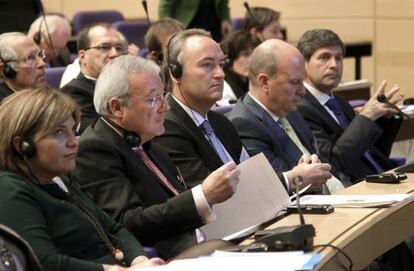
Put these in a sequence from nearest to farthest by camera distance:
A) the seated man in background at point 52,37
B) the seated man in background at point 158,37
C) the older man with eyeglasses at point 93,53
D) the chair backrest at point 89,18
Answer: the older man with eyeglasses at point 93,53
the seated man in background at point 158,37
the seated man in background at point 52,37
the chair backrest at point 89,18

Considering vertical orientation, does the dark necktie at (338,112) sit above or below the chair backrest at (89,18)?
above

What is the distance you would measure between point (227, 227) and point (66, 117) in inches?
28.5

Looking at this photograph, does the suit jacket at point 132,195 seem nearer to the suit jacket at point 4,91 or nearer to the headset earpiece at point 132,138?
the headset earpiece at point 132,138

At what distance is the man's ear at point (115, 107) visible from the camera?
3.17 m

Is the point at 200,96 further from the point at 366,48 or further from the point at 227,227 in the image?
the point at 366,48

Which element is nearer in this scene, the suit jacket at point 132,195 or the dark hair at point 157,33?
the suit jacket at point 132,195

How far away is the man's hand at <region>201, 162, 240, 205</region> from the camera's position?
9.46ft

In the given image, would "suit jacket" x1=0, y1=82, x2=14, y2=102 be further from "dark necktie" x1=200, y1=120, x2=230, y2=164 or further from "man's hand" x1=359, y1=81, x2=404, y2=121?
"man's hand" x1=359, y1=81, x2=404, y2=121

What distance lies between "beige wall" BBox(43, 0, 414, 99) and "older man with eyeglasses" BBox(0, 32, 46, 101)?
458cm

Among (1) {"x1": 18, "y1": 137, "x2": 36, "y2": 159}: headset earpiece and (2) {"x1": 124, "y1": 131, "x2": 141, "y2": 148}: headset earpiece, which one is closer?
(1) {"x1": 18, "y1": 137, "x2": 36, "y2": 159}: headset earpiece

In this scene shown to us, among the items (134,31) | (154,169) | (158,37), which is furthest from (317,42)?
(134,31)

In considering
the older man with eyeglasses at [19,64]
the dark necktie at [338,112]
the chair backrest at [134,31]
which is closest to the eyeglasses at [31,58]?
the older man with eyeglasses at [19,64]

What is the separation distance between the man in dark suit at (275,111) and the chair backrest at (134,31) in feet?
13.6

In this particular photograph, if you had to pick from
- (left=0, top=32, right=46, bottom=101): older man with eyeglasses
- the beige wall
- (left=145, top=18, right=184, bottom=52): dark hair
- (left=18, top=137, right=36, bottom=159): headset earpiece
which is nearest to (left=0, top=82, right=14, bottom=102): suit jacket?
(left=0, top=32, right=46, bottom=101): older man with eyeglasses
